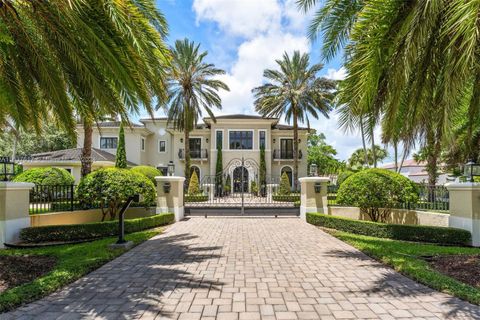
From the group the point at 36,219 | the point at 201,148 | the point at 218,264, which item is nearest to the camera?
the point at 218,264

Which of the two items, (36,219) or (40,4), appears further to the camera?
(36,219)

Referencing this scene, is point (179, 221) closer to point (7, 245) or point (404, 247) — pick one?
point (7, 245)

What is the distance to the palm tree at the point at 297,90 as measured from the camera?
2577cm

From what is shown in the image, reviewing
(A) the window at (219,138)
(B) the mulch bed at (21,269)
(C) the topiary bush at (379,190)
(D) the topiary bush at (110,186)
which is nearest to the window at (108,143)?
(A) the window at (219,138)

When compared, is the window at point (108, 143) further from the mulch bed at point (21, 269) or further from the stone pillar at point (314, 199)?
the mulch bed at point (21, 269)

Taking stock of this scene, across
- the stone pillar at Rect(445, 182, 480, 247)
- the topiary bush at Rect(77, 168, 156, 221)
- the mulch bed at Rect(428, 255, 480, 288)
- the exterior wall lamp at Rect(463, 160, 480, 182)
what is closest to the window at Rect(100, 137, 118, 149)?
the topiary bush at Rect(77, 168, 156, 221)

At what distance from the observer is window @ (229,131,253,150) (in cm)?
3083

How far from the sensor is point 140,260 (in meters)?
6.53

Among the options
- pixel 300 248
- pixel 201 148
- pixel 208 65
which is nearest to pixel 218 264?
pixel 300 248

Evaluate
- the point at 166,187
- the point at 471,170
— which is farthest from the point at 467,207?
the point at 166,187

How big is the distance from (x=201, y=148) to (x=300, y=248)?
1000 inches

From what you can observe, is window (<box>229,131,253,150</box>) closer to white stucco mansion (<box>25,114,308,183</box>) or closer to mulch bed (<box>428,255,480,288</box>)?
white stucco mansion (<box>25,114,308,183</box>)

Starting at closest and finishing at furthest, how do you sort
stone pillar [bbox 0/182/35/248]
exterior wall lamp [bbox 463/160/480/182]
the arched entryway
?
stone pillar [bbox 0/182/35/248]
exterior wall lamp [bbox 463/160/480/182]
the arched entryway

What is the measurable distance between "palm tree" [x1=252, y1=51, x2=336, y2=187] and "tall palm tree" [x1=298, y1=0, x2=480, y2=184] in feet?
64.1
